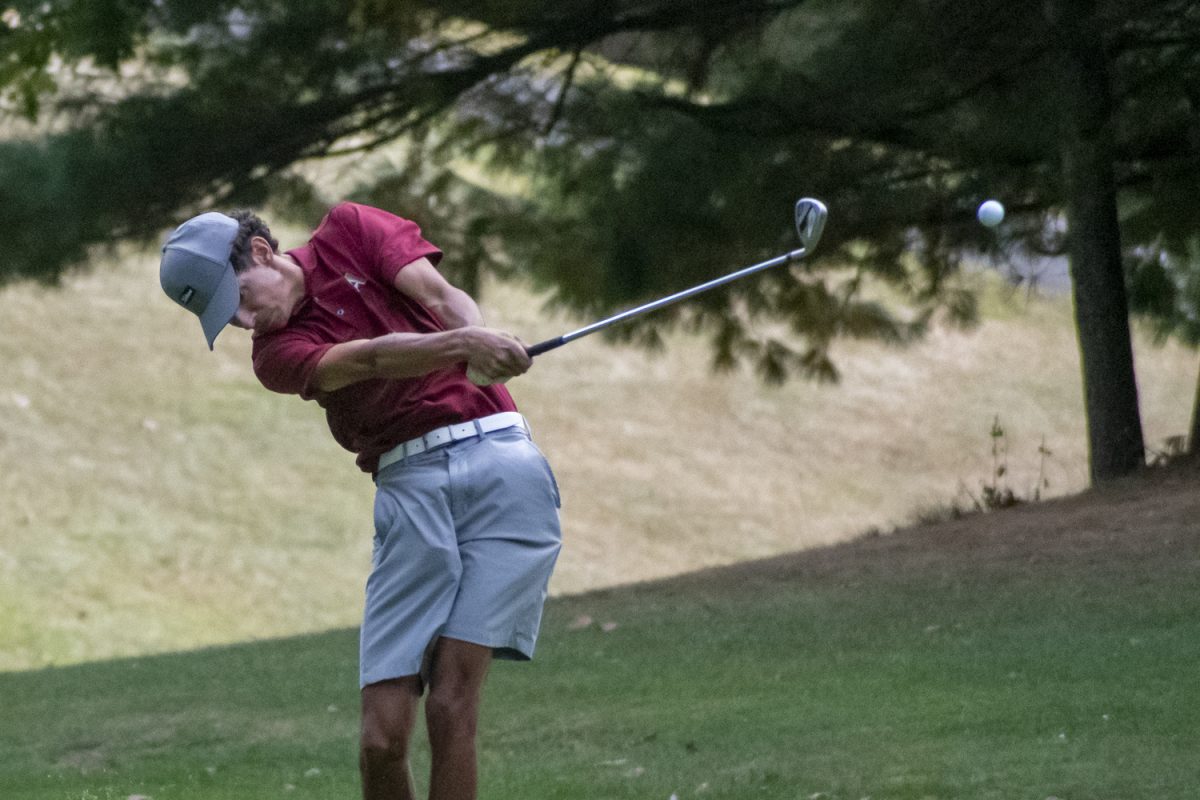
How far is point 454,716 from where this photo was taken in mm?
3670

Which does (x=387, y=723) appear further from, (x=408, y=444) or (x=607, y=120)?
(x=607, y=120)

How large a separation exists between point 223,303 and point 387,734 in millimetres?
914

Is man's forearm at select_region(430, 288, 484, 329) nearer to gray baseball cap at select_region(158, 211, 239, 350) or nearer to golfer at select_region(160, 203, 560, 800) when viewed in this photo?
golfer at select_region(160, 203, 560, 800)

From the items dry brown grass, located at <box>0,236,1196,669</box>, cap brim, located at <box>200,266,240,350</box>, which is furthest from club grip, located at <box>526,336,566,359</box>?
dry brown grass, located at <box>0,236,1196,669</box>

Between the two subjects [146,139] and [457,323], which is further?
[146,139]

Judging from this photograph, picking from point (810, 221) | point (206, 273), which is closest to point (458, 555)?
point (206, 273)

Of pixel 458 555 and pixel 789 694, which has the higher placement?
pixel 458 555

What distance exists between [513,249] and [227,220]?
8.29 m

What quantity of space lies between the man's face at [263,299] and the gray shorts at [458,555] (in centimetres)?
39

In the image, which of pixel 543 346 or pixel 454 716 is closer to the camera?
pixel 454 716

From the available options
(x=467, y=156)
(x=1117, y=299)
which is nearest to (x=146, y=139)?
(x=467, y=156)

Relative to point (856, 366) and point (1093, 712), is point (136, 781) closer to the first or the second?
point (1093, 712)

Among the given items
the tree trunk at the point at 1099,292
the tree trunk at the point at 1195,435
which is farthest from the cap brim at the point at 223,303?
the tree trunk at the point at 1195,435

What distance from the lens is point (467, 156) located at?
39.4 feet
